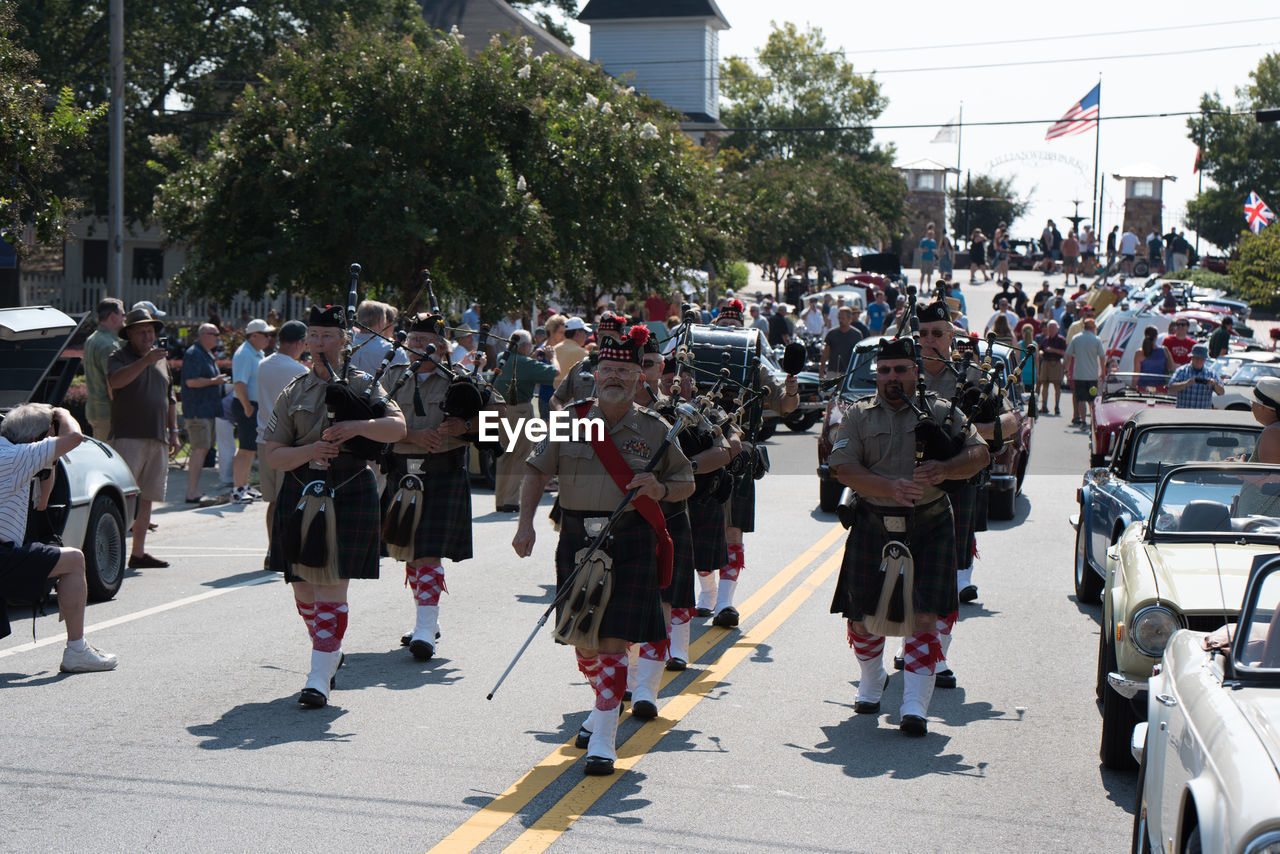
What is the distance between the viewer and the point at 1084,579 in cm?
1102

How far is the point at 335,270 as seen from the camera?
2123 cm

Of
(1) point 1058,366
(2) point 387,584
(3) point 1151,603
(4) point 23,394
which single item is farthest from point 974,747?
(1) point 1058,366

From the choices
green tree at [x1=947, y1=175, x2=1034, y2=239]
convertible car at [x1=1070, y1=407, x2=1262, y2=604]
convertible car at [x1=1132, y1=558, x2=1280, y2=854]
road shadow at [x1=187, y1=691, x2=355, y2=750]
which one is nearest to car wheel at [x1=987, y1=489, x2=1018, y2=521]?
convertible car at [x1=1070, y1=407, x2=1262, y2=604]

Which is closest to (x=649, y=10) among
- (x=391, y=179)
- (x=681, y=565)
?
(x=391, y=179)

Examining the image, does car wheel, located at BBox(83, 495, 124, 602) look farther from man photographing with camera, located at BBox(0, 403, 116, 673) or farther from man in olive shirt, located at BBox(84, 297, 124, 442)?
man photographing with camera, located at BBox(0, 403, 116, 673)

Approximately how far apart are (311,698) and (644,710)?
1.72 metres

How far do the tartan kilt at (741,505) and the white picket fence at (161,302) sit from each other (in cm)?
2072

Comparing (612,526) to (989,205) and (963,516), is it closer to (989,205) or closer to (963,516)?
(963,516)

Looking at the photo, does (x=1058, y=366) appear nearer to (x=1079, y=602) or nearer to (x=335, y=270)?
(x=335, y=270)

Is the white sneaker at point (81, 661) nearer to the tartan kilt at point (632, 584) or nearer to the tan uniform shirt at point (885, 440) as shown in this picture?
the tartan kilt at point (632, 584)

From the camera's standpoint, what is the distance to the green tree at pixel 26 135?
13695mm

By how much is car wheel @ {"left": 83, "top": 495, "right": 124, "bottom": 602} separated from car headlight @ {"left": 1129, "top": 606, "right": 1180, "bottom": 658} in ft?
23.4

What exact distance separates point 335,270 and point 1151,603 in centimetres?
1641

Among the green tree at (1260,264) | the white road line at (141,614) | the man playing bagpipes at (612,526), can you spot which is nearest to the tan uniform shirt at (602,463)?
the man playing bagpipes at (612,526)
